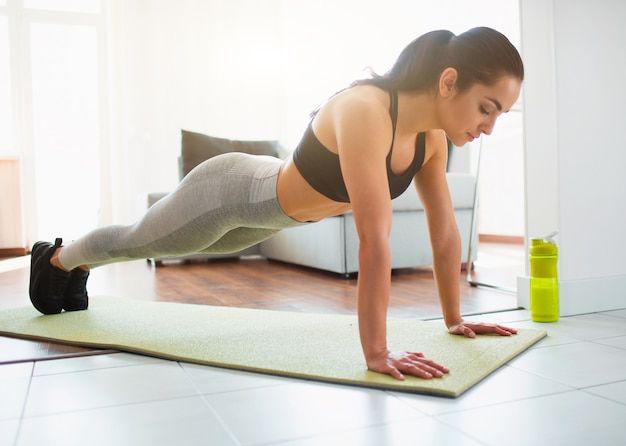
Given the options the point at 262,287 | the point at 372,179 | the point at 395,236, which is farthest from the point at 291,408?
the point at 395,236

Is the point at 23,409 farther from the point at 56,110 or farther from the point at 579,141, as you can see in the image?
the point at 56,110

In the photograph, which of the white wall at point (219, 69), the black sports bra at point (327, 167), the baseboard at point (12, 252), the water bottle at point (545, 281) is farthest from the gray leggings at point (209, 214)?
the baseboard at point (12, 252)

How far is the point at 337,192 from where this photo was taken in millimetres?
1315

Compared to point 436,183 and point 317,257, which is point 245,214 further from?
point 317,257

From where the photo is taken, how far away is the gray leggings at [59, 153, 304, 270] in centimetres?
142

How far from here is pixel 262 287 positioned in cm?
260

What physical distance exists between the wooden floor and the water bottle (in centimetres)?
21

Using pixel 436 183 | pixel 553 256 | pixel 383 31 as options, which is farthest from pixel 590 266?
pixel 383 31

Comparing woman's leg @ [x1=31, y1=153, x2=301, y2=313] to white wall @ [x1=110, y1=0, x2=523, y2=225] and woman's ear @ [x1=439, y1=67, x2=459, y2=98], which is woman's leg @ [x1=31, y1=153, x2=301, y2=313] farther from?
white wall @ [x1=110, y1=0, x2=523, y2=225]

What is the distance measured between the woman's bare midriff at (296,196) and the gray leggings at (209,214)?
0.02 meters

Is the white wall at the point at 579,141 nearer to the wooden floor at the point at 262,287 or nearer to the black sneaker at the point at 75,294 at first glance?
the wooden floor at the point at 262,287

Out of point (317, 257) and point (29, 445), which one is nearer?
point (29, 445)

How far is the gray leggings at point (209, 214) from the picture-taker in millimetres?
1417

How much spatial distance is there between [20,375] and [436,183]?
100cm
